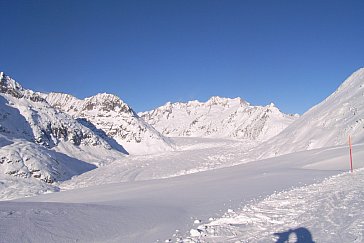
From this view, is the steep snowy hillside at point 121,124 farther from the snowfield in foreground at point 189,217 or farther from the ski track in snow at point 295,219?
the ski track in snow at point 295,219

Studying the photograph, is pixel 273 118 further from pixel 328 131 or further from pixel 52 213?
pixel 52 213

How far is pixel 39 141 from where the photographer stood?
81.7 metres

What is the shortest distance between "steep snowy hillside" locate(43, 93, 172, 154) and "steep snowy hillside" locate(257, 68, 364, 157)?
74533 millimetres

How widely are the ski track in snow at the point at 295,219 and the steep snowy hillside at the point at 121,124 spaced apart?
110 metres

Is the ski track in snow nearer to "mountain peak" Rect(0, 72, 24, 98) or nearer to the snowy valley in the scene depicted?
the snowy valley

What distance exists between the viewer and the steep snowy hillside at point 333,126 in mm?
37656

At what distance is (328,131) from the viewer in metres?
41.5

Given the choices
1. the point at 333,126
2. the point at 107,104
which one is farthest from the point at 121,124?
the point at 333,126

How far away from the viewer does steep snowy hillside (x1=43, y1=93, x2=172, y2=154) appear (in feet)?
407

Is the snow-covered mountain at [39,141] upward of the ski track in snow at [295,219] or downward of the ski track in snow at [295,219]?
upward

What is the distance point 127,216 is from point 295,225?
4058mm

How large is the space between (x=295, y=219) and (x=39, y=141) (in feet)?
270

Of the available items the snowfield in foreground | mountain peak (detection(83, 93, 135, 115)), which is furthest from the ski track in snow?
mountain peak (detection(83, 93, 135, 115))

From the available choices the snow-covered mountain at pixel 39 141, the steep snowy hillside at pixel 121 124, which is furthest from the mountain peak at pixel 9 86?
the steep snowy hillside at pixel 121 124
